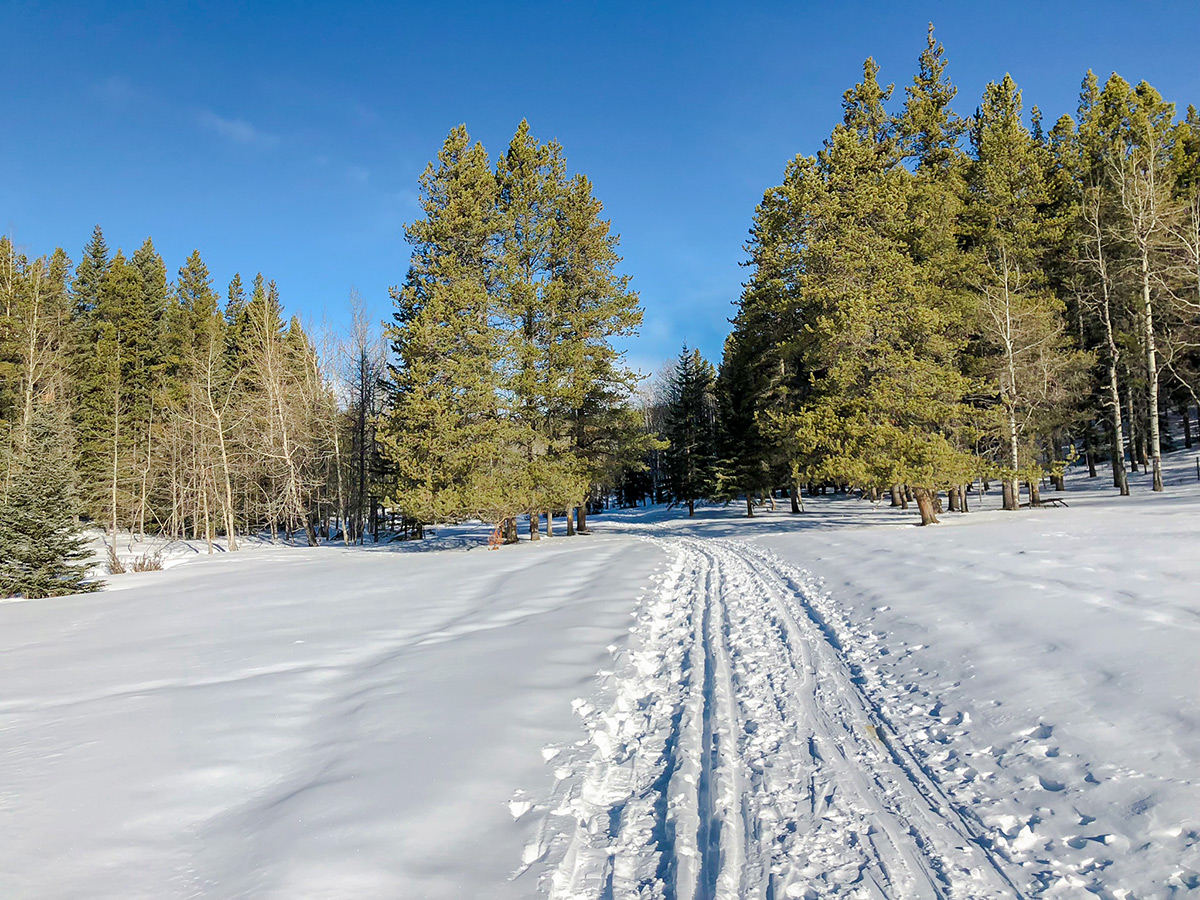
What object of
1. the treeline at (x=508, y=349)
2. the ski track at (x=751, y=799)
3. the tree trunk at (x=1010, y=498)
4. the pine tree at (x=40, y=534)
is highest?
the treeline at (x=508, y=349)

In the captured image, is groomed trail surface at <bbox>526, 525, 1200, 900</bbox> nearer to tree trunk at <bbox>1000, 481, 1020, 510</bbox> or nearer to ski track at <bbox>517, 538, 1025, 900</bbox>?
ski track at <bbox>517, 538, 1025, 900</bbox>

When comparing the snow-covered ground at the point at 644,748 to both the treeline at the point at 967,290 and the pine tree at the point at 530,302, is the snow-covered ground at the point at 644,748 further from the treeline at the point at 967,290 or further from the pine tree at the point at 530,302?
the pine tree at the point at 530,302

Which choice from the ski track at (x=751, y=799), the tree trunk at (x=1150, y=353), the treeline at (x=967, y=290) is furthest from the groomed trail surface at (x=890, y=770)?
the tree trunk at (x=1150, y=353)

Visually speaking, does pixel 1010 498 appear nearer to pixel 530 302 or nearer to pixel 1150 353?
pixel 1150 353

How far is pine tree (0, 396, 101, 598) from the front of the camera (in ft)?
46.7

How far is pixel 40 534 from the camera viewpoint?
14.7m

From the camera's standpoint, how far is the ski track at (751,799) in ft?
9.68

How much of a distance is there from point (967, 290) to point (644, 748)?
22.2m

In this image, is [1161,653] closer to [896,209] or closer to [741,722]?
[741,722]

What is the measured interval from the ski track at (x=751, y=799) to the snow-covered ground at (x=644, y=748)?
20mm

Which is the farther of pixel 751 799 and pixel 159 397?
pixel 159 397

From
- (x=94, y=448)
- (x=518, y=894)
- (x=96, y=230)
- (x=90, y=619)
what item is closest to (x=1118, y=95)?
(x=518, y=894)

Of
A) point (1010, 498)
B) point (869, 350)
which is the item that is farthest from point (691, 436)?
point (869, 350)

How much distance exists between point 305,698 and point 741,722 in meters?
4.22
